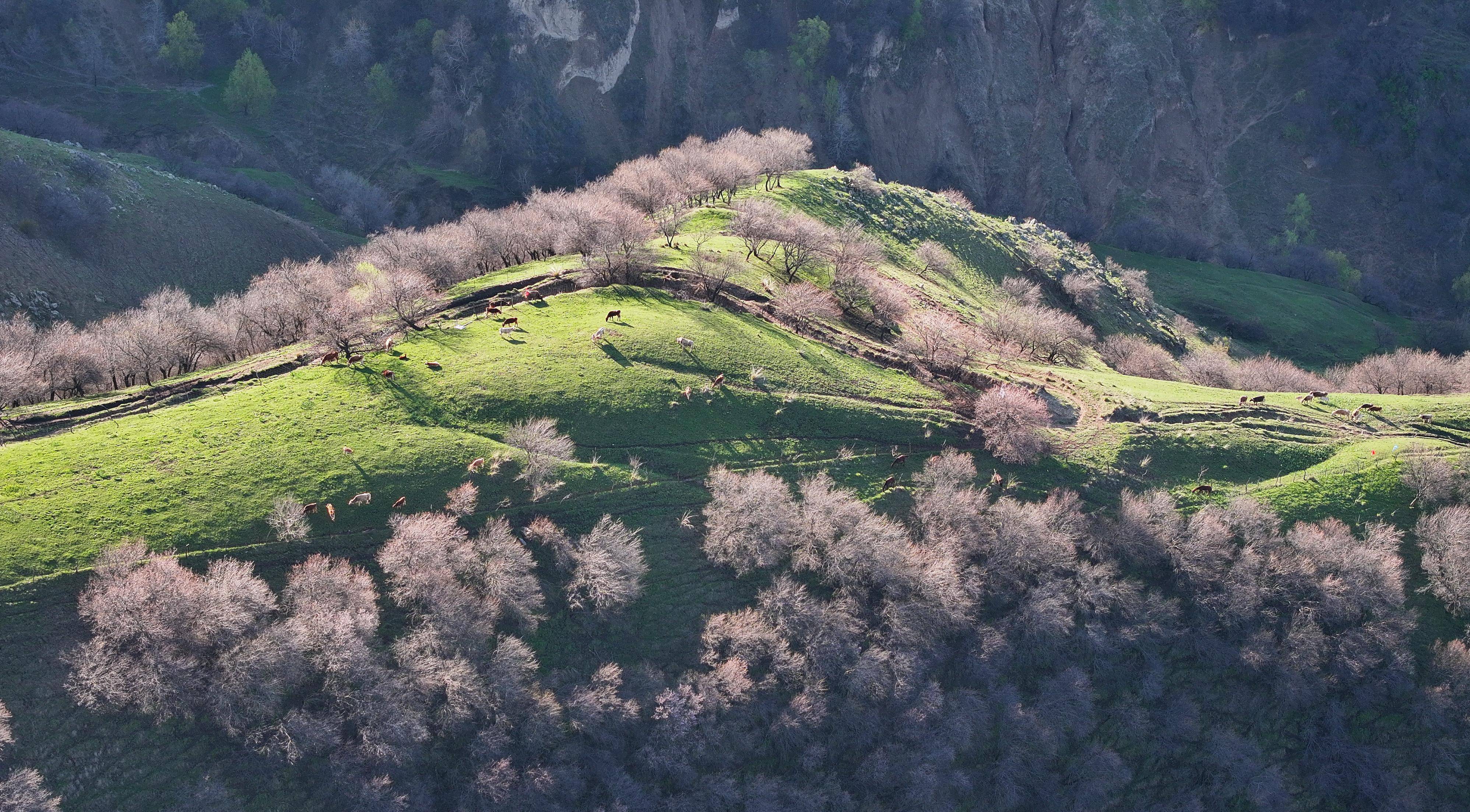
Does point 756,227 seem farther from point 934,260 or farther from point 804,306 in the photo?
point 934,260

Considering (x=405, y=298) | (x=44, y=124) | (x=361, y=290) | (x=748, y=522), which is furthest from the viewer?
(x=44, y=124)

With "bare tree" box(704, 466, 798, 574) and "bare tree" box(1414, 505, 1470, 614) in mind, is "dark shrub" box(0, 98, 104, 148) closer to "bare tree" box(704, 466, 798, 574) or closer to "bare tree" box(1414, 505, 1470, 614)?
"bare tree" box(704, 466, 798, 574)

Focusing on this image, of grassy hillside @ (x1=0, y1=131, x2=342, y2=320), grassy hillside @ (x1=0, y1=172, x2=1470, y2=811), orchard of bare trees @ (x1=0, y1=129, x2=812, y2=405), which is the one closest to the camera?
grassy hillside @ (x1=0, y1=172, x2=1470, y2=811)

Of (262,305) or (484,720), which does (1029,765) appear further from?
(262,305)

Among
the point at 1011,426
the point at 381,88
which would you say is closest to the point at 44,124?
the point at 381,88

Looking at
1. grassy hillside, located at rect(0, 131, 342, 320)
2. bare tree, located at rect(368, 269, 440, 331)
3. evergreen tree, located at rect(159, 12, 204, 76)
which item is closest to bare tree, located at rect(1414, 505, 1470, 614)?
bare tree, located at rect(368, 269, 440, 331)

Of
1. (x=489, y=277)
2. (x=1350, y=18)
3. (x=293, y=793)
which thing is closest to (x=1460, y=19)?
(x=1350, y=18)

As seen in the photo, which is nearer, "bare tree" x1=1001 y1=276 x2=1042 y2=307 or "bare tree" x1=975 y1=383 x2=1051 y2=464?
"bare tree" x1=975 y1=383 x2=1051 y2=464
